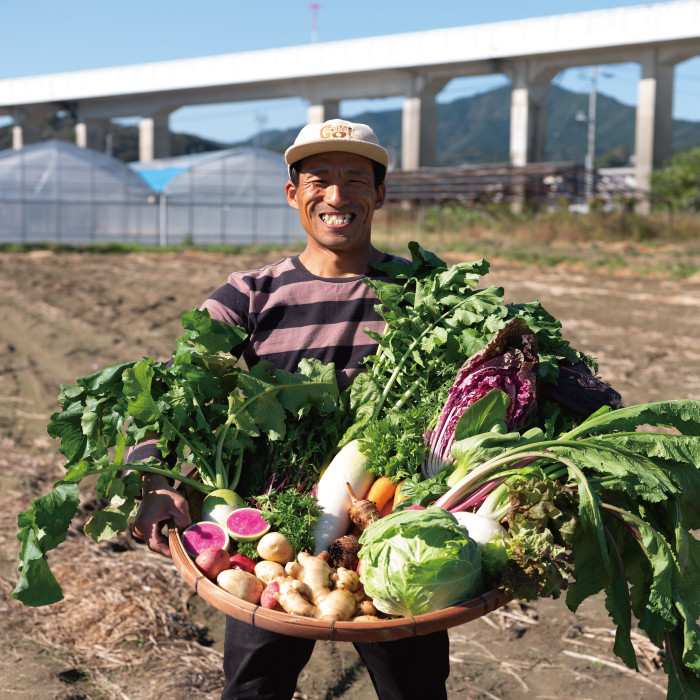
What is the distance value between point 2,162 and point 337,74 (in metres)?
20.5

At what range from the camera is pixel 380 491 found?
9.05 feet

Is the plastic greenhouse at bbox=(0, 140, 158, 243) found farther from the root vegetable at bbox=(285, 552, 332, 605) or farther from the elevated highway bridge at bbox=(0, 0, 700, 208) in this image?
the root vegetable at bbox=(285, 552, 332, 605)

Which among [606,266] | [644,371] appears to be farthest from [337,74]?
[644,371]

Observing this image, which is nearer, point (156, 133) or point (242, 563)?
point (242, 563)

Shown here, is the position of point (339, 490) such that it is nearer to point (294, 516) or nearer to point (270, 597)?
point (294, 516)

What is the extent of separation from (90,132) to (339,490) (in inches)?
2319

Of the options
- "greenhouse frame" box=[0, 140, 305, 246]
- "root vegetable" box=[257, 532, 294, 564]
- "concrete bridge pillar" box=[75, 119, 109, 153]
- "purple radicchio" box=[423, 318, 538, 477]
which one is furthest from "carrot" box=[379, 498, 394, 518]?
"concrete bridge pillar" box=[75, 119, 109, 153]

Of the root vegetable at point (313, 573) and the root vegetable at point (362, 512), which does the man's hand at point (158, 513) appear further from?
the root vegetable at point (362, 512)

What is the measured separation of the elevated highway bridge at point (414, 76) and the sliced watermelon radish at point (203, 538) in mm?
38398

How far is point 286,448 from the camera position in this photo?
2895 mm

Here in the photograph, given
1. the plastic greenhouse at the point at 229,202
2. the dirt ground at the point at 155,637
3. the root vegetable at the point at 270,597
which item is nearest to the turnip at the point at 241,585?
the root vegetable at the point at 270,597

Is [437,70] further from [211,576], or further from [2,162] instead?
[211,576]

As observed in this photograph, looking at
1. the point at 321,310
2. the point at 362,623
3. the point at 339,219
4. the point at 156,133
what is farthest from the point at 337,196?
the point at 156,133

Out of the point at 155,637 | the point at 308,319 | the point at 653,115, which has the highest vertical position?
the point at 653,115
